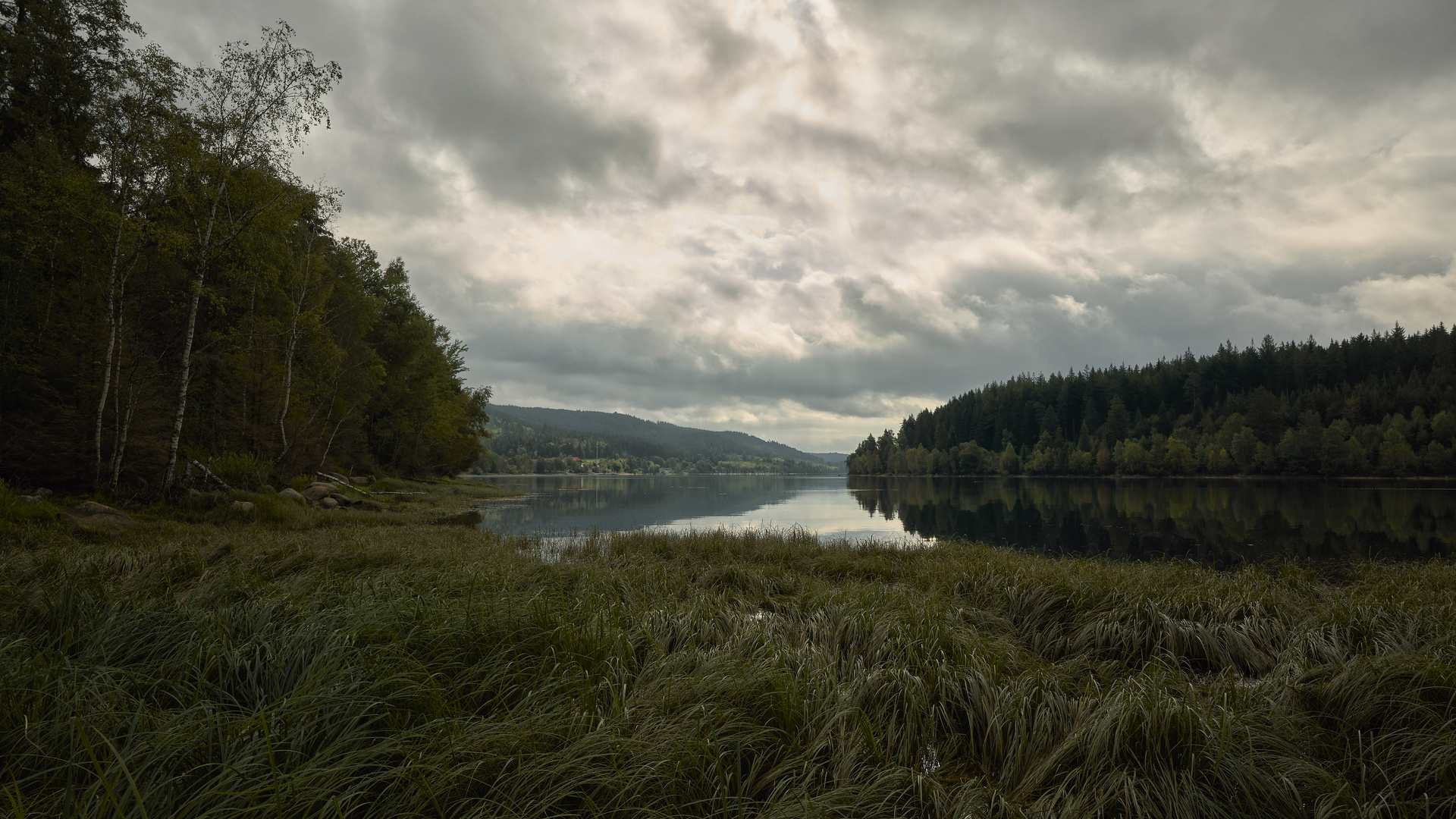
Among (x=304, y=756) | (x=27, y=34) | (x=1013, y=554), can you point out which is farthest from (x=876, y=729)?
(x=27, y=34)

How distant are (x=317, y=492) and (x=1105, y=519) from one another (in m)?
38.7

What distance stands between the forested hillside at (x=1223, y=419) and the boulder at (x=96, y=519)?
382ft

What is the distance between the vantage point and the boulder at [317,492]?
23.5 meters

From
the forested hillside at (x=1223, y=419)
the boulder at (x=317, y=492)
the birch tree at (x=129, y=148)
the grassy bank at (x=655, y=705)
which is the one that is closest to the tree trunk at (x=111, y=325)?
the birch tree at (x=129, y=148)

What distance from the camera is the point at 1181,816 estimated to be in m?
3.29

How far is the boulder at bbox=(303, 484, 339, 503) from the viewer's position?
23453 millimetres

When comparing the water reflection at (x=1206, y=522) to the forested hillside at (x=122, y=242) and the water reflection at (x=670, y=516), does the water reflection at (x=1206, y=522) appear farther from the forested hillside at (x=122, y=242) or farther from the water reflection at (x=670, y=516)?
the forested hillside at (x=122, y=242)

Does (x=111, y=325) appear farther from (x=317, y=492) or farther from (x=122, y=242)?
(x=317, y=492)

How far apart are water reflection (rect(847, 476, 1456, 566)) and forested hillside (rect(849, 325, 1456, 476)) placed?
35367 mm

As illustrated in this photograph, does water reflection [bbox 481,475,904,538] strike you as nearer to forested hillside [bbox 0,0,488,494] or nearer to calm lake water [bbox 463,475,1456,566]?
calm lake water [bbox 463,475,1456,566]

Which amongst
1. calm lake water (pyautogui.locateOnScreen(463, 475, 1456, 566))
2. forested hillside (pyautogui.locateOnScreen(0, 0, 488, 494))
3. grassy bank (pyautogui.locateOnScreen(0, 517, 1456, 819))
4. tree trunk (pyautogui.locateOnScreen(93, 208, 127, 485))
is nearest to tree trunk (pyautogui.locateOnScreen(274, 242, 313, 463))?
forested hillside (pyautogui.locateOnScreen(0, 0, 488, 494))

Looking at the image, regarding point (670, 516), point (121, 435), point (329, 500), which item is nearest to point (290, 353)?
point (329, 500)

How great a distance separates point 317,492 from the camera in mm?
23984

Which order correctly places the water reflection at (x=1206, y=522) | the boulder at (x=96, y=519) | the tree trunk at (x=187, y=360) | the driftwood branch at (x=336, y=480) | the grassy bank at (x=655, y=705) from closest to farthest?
the grassy bank at (x=655, y=705) → the boulder at (x=96, y=519) → the tree trunk at (x=187, y=360) → the water reflection at (x=1206, y=522) → the driftwood branch at (x=336, y=480)
